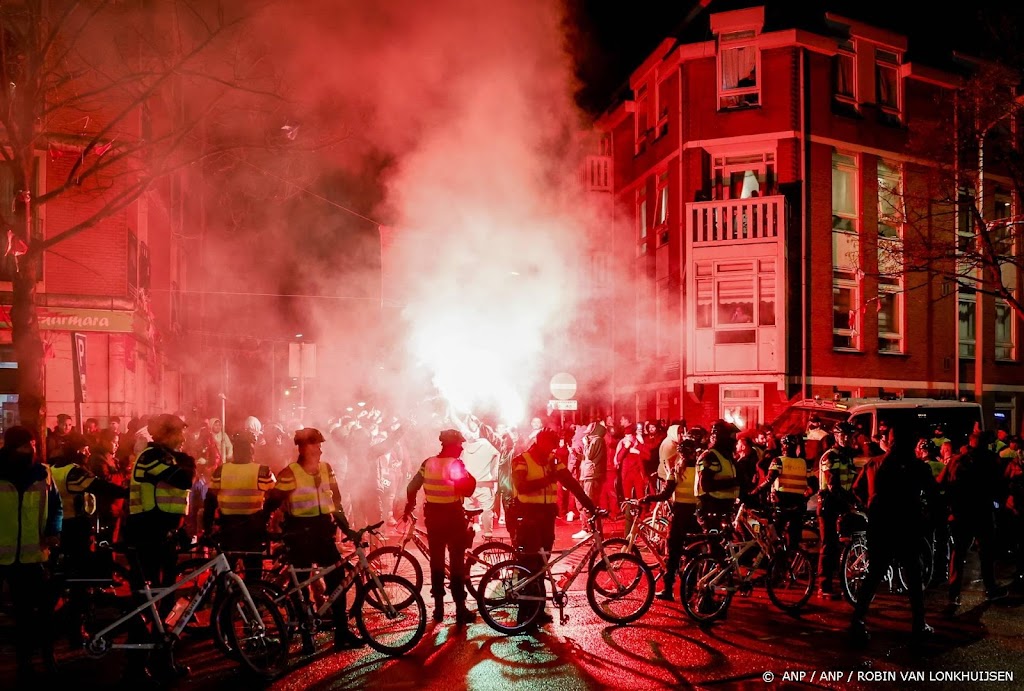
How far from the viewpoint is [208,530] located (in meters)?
7.59

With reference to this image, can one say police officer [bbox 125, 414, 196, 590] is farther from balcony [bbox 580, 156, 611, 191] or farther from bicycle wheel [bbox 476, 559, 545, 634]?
balcony [bbox 580, 156, 611, 191]

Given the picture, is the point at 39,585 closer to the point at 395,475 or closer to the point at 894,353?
the point at 395,475

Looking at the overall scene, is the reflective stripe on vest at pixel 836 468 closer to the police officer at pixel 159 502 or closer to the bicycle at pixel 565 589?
the bicycle at pixel 565 589

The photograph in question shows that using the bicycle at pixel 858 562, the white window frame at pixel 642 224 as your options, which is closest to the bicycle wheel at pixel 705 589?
the bicycle at pixel 858 562

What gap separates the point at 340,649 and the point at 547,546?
7.12 ft

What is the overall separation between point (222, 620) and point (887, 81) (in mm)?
23166

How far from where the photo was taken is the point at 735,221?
2245 centimetres

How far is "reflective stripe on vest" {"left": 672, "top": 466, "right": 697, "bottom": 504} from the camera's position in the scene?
29.8ft

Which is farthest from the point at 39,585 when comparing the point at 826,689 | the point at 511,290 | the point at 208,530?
the point at 511,290

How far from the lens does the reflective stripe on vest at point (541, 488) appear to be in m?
8.23

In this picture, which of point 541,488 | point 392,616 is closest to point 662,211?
point 541,488

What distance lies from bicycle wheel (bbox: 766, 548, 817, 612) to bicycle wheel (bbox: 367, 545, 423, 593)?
3.32m

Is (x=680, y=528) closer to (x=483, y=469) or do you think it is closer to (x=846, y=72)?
(x=483, y=469)

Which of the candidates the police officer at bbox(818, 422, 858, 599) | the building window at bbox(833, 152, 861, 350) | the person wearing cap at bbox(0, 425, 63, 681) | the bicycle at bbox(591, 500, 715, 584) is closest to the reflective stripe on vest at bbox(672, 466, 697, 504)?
the bicycle at bbox(591, 500, 715, 584)
